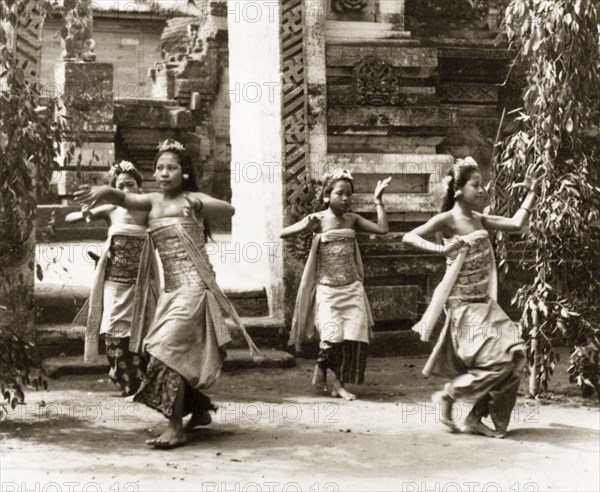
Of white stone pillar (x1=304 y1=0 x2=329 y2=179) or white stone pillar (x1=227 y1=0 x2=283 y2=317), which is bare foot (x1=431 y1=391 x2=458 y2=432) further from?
white stone pillar (x1=304 y1=0 x2=329 y2=179)

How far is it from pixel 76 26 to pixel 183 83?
551 inches

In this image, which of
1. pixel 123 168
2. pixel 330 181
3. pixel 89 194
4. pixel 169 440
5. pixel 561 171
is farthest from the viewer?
pixel 330 181

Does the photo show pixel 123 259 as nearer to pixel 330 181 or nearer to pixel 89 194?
pixel 330 181

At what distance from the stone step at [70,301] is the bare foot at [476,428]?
3421 millimetres

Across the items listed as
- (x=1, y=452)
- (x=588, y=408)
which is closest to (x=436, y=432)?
(x=588, y=408)

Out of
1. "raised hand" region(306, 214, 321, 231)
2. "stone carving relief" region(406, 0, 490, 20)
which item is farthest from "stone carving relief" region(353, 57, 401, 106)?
"raised hand" region(306, 214, 321, 231)

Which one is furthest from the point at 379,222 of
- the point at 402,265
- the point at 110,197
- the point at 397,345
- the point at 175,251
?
the point at 110,197

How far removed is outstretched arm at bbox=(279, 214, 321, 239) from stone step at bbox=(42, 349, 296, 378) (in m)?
0.96

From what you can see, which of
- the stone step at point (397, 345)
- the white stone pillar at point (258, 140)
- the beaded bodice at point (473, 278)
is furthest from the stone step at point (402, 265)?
the beaded bodice at point (473, 278)

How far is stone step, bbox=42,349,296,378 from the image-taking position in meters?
8.45

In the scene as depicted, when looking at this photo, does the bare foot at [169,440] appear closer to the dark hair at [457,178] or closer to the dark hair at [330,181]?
the dark hair at [457,178]

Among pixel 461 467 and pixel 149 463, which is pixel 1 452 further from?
pixel 461 467

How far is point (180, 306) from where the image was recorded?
643cm

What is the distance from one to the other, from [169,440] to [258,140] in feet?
14.5
